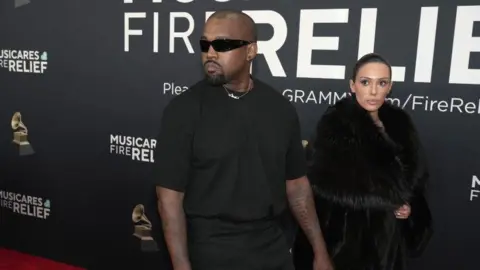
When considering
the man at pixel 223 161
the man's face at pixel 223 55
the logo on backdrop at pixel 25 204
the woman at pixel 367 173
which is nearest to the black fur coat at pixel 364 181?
the woman at pixel 367 173

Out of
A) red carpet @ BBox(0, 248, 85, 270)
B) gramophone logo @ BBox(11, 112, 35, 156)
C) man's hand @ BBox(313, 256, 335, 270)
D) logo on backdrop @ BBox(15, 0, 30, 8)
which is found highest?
logo on backdrop @ BBox(15, 0, 30, 8)

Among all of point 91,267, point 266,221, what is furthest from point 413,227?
point 91,267

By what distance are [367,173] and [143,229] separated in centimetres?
168

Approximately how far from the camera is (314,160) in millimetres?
1846

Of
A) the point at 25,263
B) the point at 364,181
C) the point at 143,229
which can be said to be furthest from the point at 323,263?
the point at 25,263

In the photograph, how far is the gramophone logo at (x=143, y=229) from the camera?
9.71 ft

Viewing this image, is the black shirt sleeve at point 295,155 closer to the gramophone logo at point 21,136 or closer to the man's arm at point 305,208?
the man's arm at point 305,208

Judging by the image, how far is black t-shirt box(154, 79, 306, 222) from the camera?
1.39 metres

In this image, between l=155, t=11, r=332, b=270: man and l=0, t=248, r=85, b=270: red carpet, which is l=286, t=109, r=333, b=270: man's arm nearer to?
l=155, t=11, r=332, b=270: man

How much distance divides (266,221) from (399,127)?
0.68 meters

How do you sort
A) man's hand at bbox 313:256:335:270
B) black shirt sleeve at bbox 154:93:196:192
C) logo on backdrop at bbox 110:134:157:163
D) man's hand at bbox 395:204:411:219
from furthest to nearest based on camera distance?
logo on backdrop at bbox 110:134:157:163, man's hand at bbox 395:204:411:219, man's hand at bbox 313:256:335:270, black shirt sleeve at bbox 154:93:196:192

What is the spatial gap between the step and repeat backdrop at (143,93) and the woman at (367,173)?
44cm

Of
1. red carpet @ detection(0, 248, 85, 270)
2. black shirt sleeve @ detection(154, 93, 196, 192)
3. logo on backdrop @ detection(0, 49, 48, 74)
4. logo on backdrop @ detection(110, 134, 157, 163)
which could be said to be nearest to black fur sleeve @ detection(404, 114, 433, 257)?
black shirt sleeve @ detection(154, 93, 196, 192)

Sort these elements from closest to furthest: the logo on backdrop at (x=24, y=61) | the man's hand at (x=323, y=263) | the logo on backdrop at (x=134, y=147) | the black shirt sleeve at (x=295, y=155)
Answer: the black shirt sleeve at (x=295, y=155)
the man's hand at (x=323, y=263)
the logo on backdrop at (x=134, y=147)
the logo on backdrop at (x=24, y=61)
